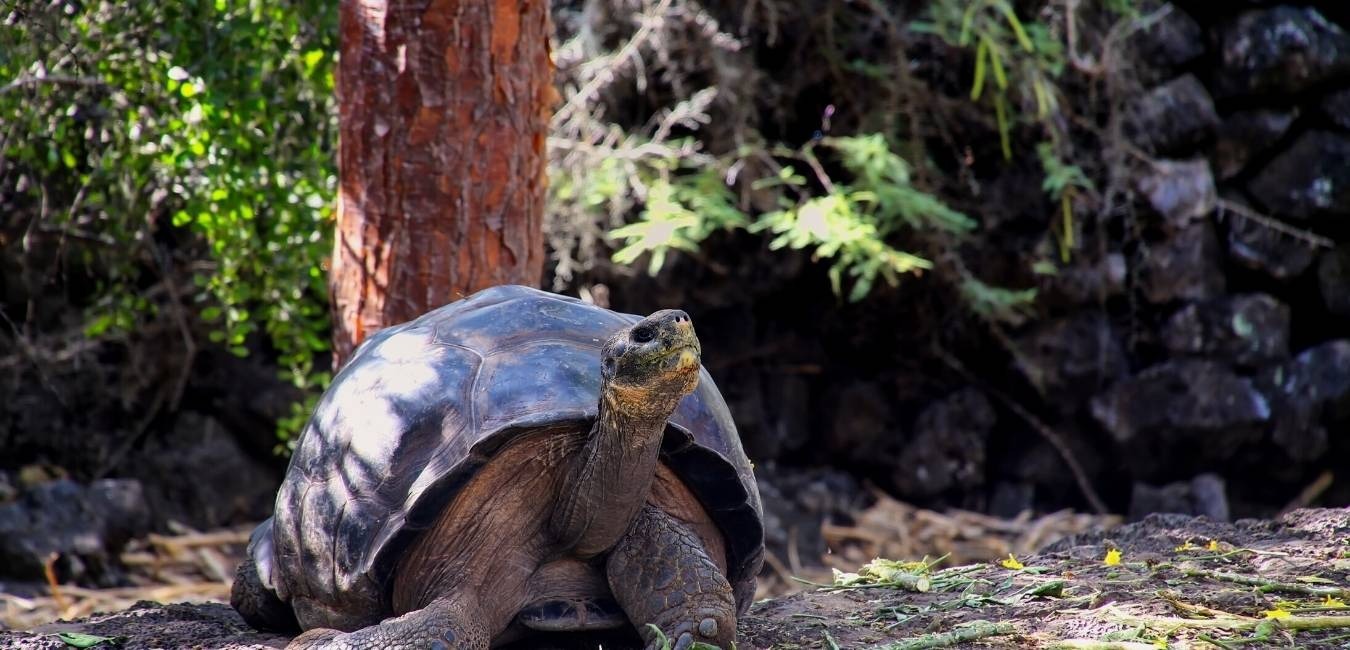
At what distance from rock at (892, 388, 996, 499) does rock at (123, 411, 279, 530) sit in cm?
354

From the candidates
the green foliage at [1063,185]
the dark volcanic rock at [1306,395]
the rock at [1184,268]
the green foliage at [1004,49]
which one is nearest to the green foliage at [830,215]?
the green foliage at [1004,49]

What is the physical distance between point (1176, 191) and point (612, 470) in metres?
5.06

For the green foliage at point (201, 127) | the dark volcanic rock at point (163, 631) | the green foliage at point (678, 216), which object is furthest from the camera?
the green foliage at point (678, 216)

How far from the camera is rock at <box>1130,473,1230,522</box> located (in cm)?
→ 638

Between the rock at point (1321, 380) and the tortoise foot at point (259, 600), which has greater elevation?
the tortoise foot at point (259, 600)

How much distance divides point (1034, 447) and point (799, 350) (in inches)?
56.9

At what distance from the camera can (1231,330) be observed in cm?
644

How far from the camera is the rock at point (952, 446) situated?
22.2 feet

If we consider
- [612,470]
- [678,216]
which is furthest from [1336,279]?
[612,470]

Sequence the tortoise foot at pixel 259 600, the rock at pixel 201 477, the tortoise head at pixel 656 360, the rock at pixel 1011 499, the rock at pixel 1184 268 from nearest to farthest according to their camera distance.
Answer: the tortoise head at pixel 656 360 → the tortoise foot at pixel 259 600 → the rock at pixel 201 477 → the rock at pixel 1184 268 → the rock at pixel 1011 499

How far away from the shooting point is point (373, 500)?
2242 millimetres

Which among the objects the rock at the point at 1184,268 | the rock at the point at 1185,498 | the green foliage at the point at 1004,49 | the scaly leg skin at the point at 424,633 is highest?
the green foliage at the point at 1004,49

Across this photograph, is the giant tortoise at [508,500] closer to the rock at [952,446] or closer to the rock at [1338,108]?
the rock at [952,446]

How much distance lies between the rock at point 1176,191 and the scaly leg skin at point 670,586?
4797mm
